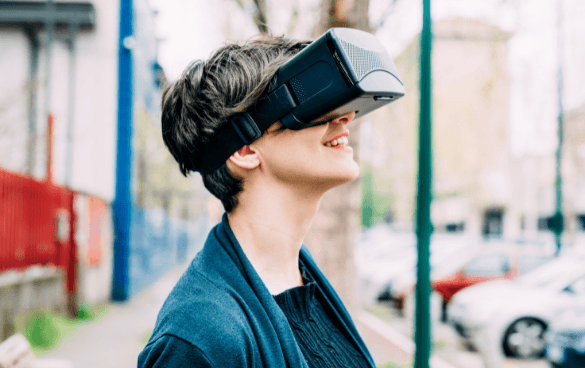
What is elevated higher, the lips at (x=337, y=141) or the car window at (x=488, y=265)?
the lips at (x=337, y=141)

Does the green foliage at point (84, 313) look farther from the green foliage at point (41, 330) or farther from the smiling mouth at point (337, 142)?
the smiling mouth at point (337, 142)

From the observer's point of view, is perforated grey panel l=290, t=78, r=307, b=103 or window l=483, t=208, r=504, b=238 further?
window l=483, t=208, r=504, b=238

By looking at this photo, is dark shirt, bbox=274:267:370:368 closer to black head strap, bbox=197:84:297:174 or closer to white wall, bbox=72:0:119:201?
black head strap, bbox=197:84:297:174

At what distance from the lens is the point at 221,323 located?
92 centimetres

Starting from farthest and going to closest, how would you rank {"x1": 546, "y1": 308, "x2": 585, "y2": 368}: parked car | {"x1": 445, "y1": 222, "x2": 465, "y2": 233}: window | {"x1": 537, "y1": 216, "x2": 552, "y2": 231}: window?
{"x1": 445, "y1": 222, "x2": 465, "y2": 233}: window < {"x1": 537, "y1": 216, "x2": 552, "y2": 231}: window < {"x1": 546, "y1": 308, "x2": 585, "y2": 368}: parked car

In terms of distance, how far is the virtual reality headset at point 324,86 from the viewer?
1.01 meters

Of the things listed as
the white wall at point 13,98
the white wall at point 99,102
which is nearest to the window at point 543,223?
the white wall at point 99,102

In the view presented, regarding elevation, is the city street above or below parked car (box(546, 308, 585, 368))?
below

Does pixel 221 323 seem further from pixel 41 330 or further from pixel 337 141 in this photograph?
pixel 41 330

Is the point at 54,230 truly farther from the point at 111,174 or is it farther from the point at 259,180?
the point at 259,180

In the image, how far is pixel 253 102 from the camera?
43.3 inches

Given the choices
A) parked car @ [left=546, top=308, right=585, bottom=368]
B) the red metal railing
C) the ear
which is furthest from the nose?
the red metal railing

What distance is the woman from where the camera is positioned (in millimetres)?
1000

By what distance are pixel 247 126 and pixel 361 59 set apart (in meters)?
0.33
